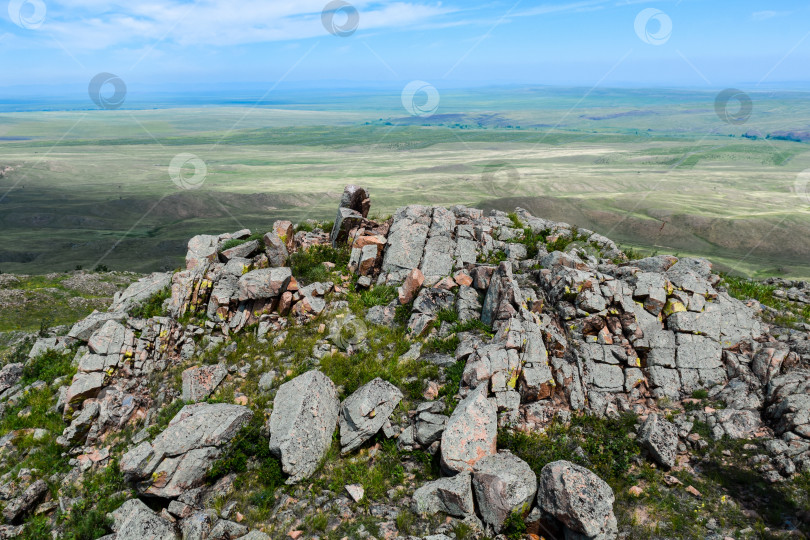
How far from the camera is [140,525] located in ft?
31.0

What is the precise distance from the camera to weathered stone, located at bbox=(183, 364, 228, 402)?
42.9 ft

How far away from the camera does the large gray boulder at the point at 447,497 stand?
935 centimetres

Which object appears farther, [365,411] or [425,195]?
[425,195]

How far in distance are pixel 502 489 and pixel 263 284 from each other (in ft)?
35.5

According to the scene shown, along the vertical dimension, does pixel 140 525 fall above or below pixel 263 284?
below

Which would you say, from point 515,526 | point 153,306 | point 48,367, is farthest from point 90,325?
Answer: point 515,526

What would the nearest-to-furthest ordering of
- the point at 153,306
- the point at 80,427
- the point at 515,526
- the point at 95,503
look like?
the point at 515,526, the point at 95,503, the point at 80,427, the point at 153,306

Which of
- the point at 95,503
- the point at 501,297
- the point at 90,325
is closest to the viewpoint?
the point at 95,503

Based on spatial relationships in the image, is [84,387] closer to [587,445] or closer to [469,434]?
[469,434]

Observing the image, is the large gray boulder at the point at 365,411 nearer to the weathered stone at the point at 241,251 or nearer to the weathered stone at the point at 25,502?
the weathered stone at the point at 25,502

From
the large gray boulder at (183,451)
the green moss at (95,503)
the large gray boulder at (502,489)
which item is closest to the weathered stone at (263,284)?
the large gray boulder at (183,451)

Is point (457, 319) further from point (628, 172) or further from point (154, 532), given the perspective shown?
point (628, 172)

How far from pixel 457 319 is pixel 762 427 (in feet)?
28.7

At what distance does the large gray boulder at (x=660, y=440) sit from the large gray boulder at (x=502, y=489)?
3.34 meters
